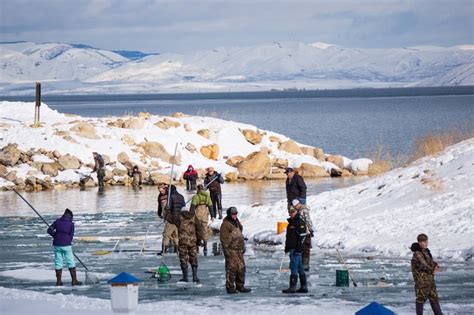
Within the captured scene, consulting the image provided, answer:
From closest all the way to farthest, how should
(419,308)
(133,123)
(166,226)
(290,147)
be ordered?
(419,308) → (166,226) → (290,147) → (133,123)

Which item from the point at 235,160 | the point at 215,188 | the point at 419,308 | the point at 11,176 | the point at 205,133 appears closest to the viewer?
the point at 419,308

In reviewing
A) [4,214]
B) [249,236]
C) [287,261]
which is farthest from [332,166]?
[287,261]

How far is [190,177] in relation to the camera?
137 feet

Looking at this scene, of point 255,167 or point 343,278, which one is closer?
point 343,278

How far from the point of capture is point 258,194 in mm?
41812

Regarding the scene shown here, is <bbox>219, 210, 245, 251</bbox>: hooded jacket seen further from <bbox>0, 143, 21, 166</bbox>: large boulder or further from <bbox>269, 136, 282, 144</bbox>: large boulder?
<bbox>269, 136, 282, 144</bbox>: large boulder

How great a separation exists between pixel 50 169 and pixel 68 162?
1.29m

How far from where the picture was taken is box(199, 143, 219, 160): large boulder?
181 feet

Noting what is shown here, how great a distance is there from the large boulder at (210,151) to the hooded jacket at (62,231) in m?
34.7

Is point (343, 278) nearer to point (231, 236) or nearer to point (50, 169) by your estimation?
point (231, 236)

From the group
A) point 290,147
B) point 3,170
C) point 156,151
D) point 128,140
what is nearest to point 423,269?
point 3,170

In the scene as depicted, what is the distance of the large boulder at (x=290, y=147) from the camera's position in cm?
5719

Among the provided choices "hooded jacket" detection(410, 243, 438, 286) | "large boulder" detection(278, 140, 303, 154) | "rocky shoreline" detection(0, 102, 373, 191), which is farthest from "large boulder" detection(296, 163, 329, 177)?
"hooded jacket" detection(410, 243, 438, 286)

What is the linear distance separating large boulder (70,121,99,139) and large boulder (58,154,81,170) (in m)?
4.07
